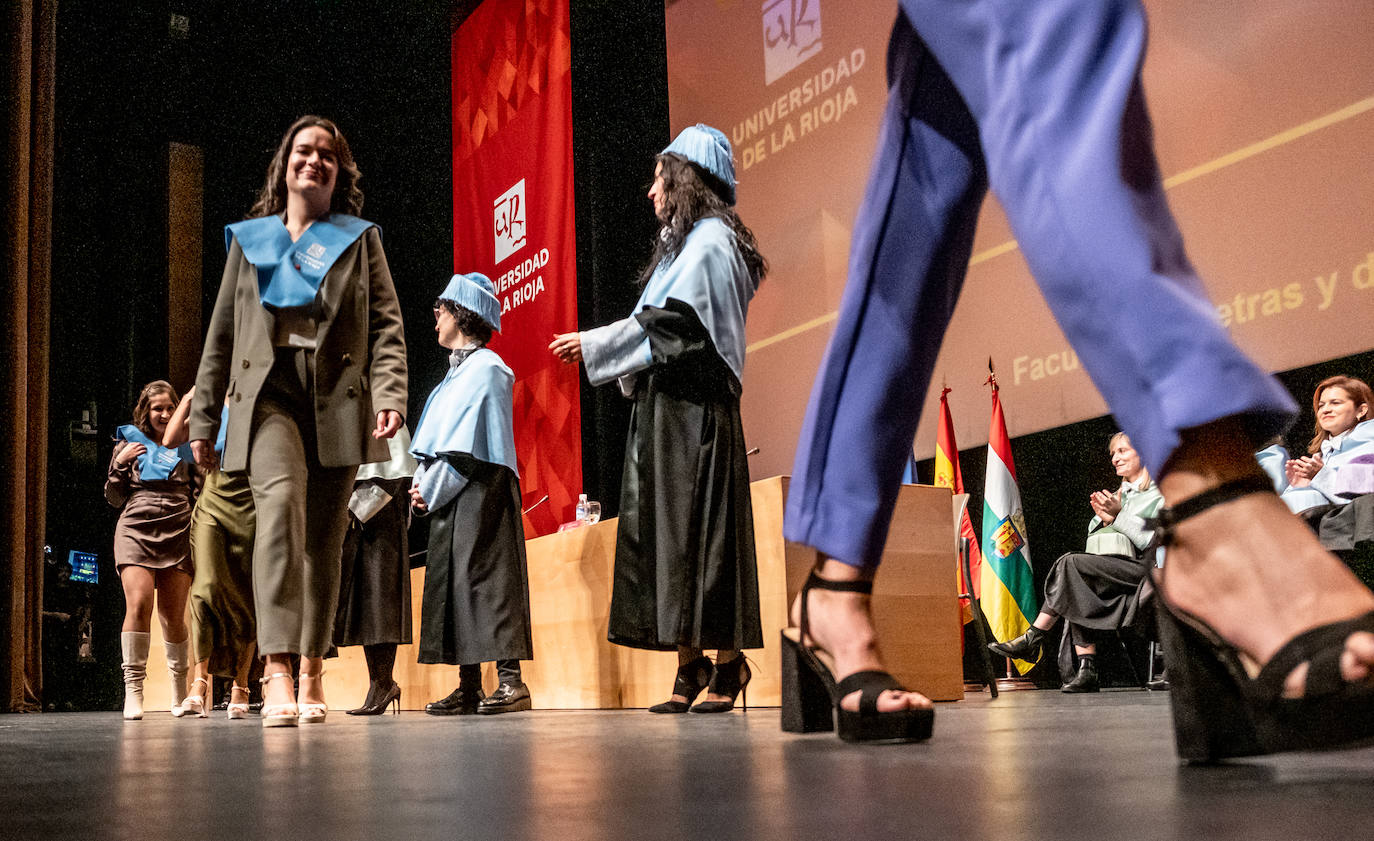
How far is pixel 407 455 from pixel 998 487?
2.15 metres

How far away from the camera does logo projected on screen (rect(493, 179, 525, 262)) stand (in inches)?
256

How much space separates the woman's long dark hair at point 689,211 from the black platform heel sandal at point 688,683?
900 mm

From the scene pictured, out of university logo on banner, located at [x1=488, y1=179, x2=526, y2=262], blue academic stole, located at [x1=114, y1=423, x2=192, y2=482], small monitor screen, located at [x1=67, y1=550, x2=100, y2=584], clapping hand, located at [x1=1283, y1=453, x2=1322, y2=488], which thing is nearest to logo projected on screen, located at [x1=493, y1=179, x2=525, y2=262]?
university logo on banner, located at [x1=488, y1=179, x2=526, y2=262]

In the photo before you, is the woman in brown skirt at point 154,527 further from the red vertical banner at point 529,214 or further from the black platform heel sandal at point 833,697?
the black platform heel sandal at point 833,697

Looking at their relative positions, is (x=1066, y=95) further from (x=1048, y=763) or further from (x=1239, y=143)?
(x=1239, y=143)

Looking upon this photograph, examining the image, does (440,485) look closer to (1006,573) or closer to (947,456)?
(947,456)

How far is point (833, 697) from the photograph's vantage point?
1162 mm

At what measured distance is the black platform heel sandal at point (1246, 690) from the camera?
→ 2.28ft

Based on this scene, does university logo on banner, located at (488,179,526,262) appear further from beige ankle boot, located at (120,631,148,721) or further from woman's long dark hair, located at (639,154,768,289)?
woman's long dark hair, located at (639,154,768,289)

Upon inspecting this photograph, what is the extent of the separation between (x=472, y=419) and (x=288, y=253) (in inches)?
36.1

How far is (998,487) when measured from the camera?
15.0 feet

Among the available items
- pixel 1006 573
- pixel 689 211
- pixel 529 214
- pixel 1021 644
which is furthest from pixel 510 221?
pixel 689 211

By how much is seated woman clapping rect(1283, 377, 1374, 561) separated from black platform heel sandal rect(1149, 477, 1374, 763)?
3.10 metres

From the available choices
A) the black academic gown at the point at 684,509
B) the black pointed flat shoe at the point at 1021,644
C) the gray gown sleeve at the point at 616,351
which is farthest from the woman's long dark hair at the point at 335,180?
the black pointed flat shoe at the point at 1021,644
